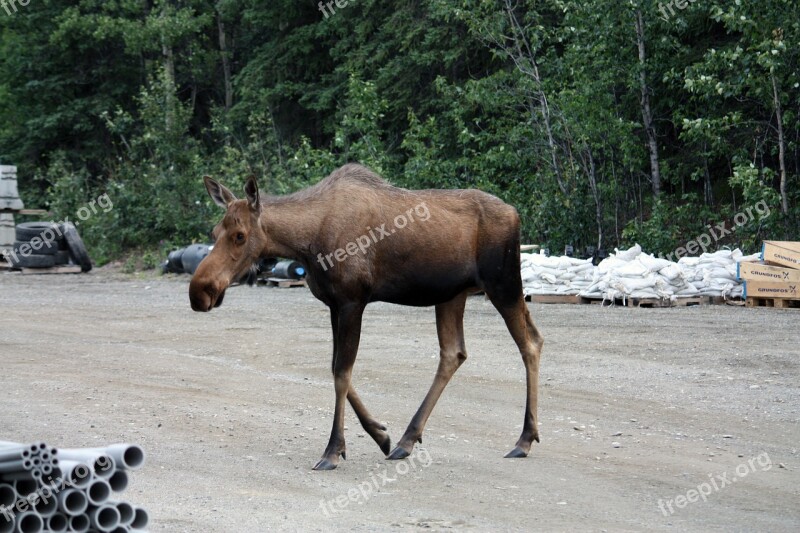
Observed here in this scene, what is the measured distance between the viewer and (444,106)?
31297 mm

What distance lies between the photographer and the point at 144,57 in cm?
4444

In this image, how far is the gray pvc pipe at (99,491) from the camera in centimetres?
429

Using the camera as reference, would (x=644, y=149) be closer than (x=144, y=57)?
Yes

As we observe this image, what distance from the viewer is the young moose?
7.79m

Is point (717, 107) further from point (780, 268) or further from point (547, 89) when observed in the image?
point (780, 268)

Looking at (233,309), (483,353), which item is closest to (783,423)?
(483,353)

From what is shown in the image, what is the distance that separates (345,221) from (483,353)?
6.42 metres

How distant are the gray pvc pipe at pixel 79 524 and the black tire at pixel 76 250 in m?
27.1

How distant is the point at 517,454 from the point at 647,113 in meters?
17.1

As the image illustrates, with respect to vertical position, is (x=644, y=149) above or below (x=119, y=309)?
above

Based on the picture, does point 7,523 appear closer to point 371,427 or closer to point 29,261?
point 371,427

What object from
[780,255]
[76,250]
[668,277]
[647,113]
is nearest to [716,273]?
[668,277]

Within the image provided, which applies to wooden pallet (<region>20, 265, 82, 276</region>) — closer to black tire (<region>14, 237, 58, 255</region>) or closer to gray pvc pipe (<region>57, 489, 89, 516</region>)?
black tire (<region>14, 237, 58, 255</region>)

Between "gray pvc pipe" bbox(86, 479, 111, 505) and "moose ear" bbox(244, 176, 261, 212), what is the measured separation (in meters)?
3.71
